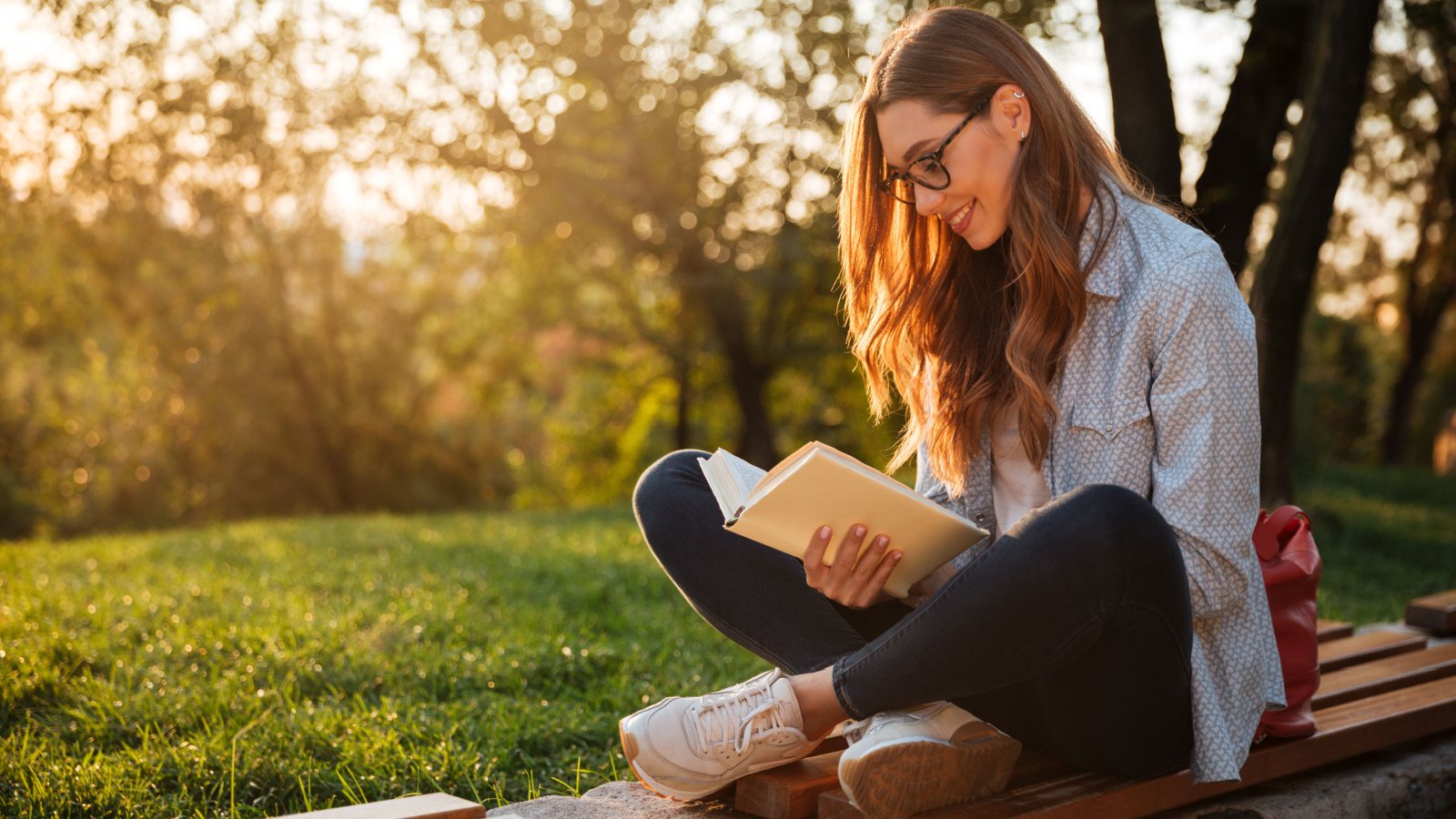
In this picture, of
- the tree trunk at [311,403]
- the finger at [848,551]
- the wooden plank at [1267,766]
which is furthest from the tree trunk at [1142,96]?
the tree trunk at [311,403]

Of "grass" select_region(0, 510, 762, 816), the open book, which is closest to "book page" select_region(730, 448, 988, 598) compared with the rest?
the open book

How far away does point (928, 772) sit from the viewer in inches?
72.2

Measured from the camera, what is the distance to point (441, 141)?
30.1ft

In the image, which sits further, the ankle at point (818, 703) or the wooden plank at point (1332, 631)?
the wooden plank at point (1332, 631)

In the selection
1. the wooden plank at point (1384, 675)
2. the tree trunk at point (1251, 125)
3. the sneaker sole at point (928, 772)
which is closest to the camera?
the sneaker sole at point (928, 772)

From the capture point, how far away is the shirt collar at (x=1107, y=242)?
6.81 feet

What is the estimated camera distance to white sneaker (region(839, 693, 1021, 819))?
1.79m

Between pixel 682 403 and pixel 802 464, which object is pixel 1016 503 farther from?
pixel 682 403

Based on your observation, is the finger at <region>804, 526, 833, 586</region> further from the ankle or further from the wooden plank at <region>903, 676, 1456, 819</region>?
the wooden plank at <region>903, 676, 1456, 819</region>

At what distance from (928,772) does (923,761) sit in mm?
30

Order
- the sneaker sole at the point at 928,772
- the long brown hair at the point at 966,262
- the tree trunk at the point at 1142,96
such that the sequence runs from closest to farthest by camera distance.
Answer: the sneaker sole at the point at 928,772 < the long brown hair at the point at 966,262 < the tree trunk at the point at 1142,96

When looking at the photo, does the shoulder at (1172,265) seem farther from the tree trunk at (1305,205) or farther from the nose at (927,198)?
the tree trunk at (1305,205)

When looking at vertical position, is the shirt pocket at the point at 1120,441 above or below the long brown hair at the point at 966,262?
below

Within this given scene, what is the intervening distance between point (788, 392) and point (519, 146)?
4.69 metres
